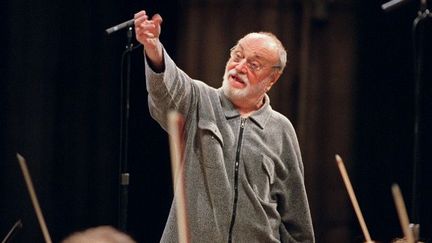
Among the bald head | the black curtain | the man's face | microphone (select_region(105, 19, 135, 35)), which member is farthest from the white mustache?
the black curtain

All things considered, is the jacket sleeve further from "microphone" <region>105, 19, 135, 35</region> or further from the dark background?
the dark background

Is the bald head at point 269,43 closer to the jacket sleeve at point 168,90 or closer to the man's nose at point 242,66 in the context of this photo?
the man's nose at point 242,66

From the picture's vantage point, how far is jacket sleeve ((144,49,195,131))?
2.63 metres

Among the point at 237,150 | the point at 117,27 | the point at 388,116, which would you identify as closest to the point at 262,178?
the point at 237,150

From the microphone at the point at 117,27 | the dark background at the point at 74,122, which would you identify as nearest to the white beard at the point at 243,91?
the microphone at the point at 117,27

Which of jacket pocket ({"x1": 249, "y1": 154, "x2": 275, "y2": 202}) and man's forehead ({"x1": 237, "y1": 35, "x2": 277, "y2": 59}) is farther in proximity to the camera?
man's forehead ({"x1": 237, "y1": 35, "x2": 277, "y2": 59})

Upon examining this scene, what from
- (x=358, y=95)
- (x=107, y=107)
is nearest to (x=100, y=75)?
(x=107, y=107)

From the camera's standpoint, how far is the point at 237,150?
283 cm

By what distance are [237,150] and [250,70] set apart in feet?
0.96

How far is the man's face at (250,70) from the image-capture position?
9.48 feet

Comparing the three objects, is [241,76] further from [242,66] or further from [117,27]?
[117,27]

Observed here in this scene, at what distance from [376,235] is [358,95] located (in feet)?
2.40

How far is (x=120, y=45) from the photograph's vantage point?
4.12 metres

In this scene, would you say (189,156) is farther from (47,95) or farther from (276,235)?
(47,95)
